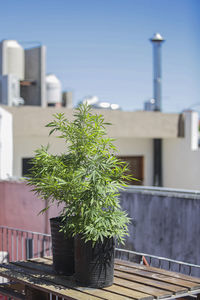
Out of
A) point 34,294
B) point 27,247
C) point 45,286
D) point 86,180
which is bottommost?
point 27,247

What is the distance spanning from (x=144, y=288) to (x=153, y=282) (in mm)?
200

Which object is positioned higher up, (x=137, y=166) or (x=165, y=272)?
(x=137, y=166)

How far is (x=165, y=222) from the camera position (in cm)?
749

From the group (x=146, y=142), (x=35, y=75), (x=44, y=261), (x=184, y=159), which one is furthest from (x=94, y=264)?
(x=35, y=75)

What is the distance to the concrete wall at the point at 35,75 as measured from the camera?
2897 centimetres

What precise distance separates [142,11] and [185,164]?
1337 centimetres

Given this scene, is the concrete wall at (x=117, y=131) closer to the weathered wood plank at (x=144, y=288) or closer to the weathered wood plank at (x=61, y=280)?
the weathered wood plank at (x=61, y=280)

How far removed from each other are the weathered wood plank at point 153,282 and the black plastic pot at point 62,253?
45 cm

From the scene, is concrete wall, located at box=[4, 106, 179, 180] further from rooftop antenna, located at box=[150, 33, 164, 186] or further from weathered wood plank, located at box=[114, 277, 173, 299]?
weathered wood plank, located at box=[114, 277, 173, 299]

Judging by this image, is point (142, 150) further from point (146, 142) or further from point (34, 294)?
point (34, 294)

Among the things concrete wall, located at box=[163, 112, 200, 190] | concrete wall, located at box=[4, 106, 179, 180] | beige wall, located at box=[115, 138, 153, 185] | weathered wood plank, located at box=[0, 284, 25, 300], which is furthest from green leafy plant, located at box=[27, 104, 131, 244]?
concrete wall, located at box=[163, 112, 200, 190]

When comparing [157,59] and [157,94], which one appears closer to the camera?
[157,94]

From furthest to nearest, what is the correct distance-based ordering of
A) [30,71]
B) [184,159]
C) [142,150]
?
1. [30,71]
2. [142,150]
3. [184,159]

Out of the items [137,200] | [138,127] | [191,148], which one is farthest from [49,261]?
[191,148]
